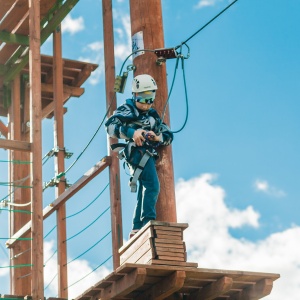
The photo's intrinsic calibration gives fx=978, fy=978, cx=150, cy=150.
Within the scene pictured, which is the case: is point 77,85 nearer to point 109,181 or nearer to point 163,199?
point 109,181

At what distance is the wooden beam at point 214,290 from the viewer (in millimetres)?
9906

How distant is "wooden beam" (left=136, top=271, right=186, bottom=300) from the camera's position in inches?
384

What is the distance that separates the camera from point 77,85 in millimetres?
17594

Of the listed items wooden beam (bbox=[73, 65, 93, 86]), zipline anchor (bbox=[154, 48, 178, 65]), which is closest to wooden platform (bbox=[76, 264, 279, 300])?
A: zipline anchor (bbox=[154, 48, 178, 65])

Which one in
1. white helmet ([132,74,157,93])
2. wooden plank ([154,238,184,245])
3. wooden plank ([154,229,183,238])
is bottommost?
wooden plank ([154,238,184,245])

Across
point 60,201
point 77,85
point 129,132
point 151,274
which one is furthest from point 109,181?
point 77,85

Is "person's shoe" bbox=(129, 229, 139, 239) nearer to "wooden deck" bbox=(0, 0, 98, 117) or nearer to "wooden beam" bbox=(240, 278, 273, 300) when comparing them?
"wooden beam" bbox=(240, 278, 273, 300)

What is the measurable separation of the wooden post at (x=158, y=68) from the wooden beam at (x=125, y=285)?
1.01 metres

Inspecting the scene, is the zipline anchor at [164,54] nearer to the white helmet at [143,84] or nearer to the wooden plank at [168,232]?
the white helmet at [143,84]

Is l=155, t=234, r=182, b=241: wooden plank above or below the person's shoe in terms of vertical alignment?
below

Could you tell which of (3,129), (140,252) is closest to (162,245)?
(140,252)

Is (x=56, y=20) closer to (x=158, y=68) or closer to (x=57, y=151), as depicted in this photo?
(x=57, y=151)

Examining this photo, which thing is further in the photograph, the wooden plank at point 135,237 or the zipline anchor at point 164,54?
the zipline anchor at point 164,54

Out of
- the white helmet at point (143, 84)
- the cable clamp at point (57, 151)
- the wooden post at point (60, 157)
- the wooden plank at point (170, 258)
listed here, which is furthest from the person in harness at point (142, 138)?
the cable clamp at point (57, 151)
